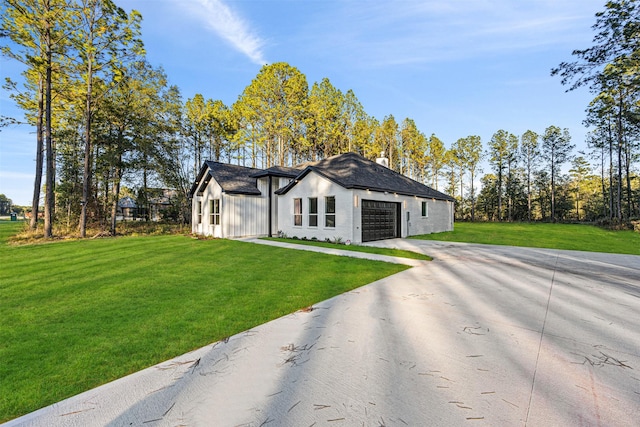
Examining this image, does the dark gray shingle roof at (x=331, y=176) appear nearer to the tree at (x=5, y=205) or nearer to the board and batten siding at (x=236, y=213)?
the board and batten siding at (x=236, y=213)

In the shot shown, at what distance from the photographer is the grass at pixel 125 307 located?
2.50 m

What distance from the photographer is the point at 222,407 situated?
1954 mm

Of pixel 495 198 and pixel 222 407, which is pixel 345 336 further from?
pixel 495 198

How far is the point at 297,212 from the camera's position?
51.1 ft

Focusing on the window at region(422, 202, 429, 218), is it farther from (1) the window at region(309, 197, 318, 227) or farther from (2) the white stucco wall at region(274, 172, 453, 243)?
(1) the window at region(309, 197, 318, 227)

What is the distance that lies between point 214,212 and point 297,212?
5526 millimetres

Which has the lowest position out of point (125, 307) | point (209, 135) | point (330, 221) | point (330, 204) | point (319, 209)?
point (125, 307)

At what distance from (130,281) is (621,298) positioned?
9.72 m

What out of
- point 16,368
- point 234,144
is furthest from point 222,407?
point 234,144

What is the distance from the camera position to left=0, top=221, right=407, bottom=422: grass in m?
2.50

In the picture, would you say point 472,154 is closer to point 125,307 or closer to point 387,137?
point 387,137

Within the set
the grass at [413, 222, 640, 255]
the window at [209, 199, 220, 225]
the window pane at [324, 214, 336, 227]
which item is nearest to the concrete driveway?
the window pane at [324, 214, 336, 227]

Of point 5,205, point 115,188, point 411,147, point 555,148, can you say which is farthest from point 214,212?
point 5,205

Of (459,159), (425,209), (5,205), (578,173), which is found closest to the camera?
(425,209)
